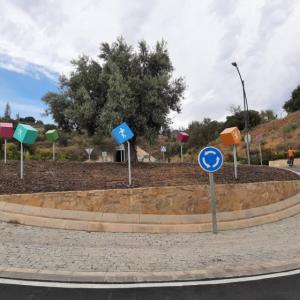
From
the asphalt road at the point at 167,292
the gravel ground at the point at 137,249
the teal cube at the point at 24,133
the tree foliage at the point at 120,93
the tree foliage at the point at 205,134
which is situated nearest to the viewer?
the asphalt road at the point at 167,292

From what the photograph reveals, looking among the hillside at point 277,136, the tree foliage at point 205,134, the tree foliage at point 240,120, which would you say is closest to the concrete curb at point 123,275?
the hillside at point 277,136

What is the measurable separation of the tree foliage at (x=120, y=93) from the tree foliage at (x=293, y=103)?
6627cm

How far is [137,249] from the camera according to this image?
8.23 metres

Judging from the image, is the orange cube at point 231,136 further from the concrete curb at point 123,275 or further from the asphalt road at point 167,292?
the asphalt road at point 167,292

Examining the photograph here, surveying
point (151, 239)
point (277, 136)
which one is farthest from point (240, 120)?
point (151, 239)

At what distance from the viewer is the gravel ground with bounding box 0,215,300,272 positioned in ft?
22.1

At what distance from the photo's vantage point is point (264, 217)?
12.8 metres

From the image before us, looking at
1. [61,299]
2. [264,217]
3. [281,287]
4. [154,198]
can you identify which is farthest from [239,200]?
[61,299]

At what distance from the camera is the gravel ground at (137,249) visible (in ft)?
22.1

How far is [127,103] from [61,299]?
47.0 ft

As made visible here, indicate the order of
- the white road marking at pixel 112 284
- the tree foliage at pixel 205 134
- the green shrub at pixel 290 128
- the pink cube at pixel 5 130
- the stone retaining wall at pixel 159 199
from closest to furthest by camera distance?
the white road marking at pixel 112 284, the stone retaining wall at pixel 159 199, the pink cube at pixel 5 130, the green shrub at pixel 290 128, the tree foliage at pixel 205 134

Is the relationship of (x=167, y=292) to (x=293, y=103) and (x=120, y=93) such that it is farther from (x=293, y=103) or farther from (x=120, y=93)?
(x=293, y=103)

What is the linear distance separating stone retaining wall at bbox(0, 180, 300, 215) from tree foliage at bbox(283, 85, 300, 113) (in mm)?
71985

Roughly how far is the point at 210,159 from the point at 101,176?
5.09 meters
